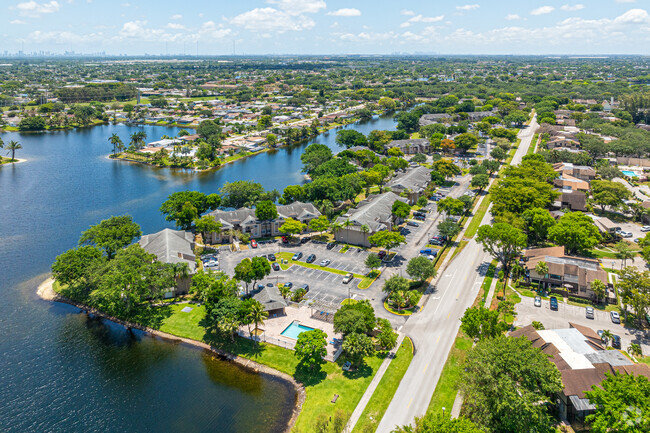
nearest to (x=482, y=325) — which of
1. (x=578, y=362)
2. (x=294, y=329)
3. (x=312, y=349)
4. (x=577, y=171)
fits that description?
(x=578, y=362)

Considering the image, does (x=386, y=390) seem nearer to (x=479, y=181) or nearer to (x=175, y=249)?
(x=175, y=249)

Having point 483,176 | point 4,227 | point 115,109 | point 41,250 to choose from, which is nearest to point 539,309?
point 483,176

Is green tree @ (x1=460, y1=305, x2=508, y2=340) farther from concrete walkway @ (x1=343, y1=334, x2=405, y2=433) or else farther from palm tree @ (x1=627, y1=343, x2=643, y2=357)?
palm tree @ (x1=627, y1=343, x2=643, y2=357)

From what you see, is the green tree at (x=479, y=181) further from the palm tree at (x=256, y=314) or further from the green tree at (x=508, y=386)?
the palm tree at (x=256, y=314)

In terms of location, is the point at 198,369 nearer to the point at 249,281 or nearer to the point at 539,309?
the point at 249,281

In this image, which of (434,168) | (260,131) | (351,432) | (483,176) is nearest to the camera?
(351,432)

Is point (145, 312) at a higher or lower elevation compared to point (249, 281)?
lower
